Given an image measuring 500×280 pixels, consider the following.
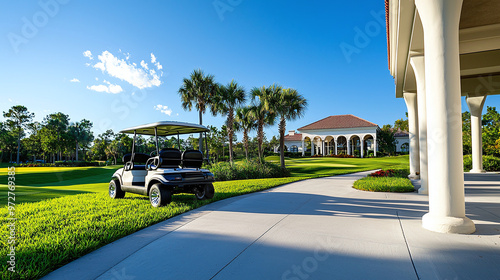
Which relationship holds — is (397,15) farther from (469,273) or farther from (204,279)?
(204,279)

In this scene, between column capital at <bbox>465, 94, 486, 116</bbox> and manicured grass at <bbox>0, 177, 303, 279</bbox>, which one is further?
column capital at <bbox>465, 94, 486, 116</bbox>

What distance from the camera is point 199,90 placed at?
24422mm

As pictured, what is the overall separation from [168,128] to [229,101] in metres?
15.4

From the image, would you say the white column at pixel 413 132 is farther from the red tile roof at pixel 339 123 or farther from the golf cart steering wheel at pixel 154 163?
the red tile roof at pixel 339 123

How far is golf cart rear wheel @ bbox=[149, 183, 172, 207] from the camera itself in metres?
6.58

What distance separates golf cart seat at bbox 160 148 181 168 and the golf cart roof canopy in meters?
0.70

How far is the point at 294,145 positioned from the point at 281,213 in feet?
191

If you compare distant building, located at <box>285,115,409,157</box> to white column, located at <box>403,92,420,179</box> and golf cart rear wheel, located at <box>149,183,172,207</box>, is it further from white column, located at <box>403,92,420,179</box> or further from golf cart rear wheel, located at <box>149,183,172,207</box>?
golf cart rear wheel, located at <box>149,183,172,207</box>

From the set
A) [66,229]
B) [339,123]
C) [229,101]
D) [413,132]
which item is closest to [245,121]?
[229,101]

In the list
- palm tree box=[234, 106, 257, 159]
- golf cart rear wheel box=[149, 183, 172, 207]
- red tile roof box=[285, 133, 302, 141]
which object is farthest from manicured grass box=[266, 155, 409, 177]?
red tile roof box=[285, 133, 302, 141]

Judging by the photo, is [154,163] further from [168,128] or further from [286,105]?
[286,105]

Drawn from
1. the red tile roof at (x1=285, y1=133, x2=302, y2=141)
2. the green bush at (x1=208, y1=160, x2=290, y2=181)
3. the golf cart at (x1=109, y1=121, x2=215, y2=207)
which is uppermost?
the red tile roof at (x1=285, y1=133, x2=302, y2=141)

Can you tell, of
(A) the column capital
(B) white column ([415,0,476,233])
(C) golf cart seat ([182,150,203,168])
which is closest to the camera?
(B) white column ([415,0,476,233])

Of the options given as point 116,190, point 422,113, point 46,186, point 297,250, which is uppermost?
point 422,113
